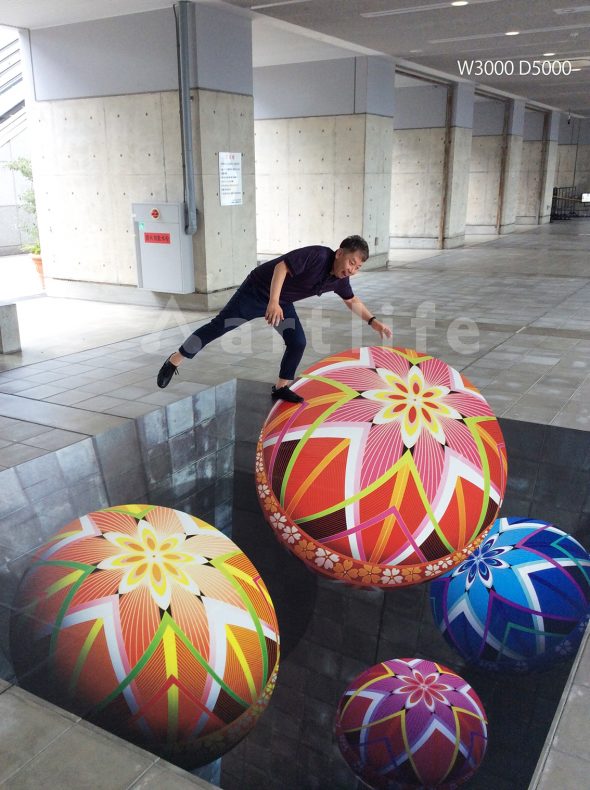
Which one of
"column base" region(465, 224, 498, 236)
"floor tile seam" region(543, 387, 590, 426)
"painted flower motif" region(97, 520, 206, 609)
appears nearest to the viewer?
"painted flower motif" region(97, 520, 206, 609)

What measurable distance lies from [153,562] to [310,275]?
292 cm

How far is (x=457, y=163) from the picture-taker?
21.3m

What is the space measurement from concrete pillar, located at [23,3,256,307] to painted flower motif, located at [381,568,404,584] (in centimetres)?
845

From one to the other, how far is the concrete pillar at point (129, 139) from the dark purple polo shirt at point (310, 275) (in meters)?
6.18

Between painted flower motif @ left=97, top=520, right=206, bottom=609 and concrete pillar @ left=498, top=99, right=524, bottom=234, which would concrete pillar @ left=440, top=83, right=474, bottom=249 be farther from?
painted flower motif @ left=97, top=520, right=206, bottom=609

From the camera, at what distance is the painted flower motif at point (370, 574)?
13.1 feet

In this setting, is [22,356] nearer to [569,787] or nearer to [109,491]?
[109,491]

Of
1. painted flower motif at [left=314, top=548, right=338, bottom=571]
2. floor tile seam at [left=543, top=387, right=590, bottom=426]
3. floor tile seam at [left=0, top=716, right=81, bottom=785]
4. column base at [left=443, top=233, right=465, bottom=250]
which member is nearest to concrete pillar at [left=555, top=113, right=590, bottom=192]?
column base at [left=443, top=233, right=465, bottom=250]

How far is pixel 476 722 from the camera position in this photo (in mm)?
3656

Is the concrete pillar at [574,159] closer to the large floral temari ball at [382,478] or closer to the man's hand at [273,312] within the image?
the man's hand at [273,312]

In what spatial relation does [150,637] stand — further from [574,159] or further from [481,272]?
[574,159]

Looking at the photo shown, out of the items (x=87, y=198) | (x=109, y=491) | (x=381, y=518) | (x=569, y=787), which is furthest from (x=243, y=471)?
(x=87, y=198)

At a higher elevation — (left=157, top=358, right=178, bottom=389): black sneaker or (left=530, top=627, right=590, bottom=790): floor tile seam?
(left=157, top=358, right=178, bottom=389): black sneaker

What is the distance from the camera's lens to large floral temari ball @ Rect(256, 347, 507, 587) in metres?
3.92
